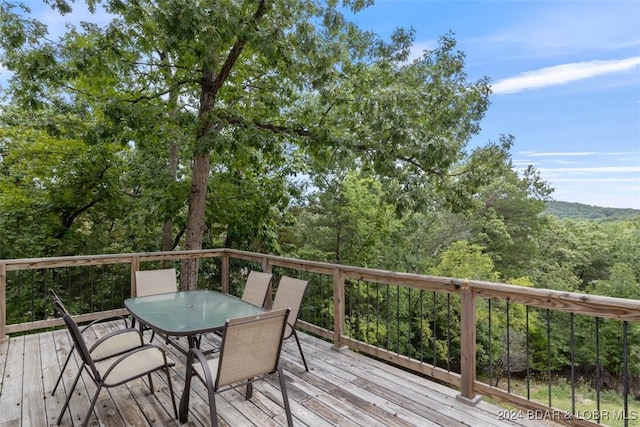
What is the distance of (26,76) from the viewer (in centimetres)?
505

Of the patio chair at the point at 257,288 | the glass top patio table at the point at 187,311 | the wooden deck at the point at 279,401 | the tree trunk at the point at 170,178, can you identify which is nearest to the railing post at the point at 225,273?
the glass top patio table at the point at 187,311

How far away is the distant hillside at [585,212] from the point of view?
67.6 feet

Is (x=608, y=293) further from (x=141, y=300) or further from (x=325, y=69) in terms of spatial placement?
(x=141, y=300)

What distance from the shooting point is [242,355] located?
2.23 metres

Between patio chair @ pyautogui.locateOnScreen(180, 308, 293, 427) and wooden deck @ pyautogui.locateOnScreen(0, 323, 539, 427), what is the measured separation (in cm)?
32

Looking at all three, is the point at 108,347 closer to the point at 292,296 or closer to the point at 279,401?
the point at 279,401

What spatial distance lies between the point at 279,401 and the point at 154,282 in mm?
2232

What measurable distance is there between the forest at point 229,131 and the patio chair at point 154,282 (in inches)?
75.9

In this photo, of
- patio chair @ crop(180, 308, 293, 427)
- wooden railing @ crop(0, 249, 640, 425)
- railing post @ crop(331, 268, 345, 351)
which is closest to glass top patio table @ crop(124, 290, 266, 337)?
patio chair @ crop(180, 308, 293, 427)

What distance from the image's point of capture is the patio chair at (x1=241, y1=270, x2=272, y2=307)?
3.81m

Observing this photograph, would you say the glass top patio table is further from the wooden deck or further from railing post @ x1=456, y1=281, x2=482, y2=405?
railing post @ x1=456, y1=281, x2=482, y2=405

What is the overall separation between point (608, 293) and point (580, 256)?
3269 millimetres

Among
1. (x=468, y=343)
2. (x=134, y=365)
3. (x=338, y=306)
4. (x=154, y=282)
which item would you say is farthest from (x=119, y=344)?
(x=468, y=343)

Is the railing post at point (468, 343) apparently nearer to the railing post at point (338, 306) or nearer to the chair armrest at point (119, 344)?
the railing post at point (338, 306)
